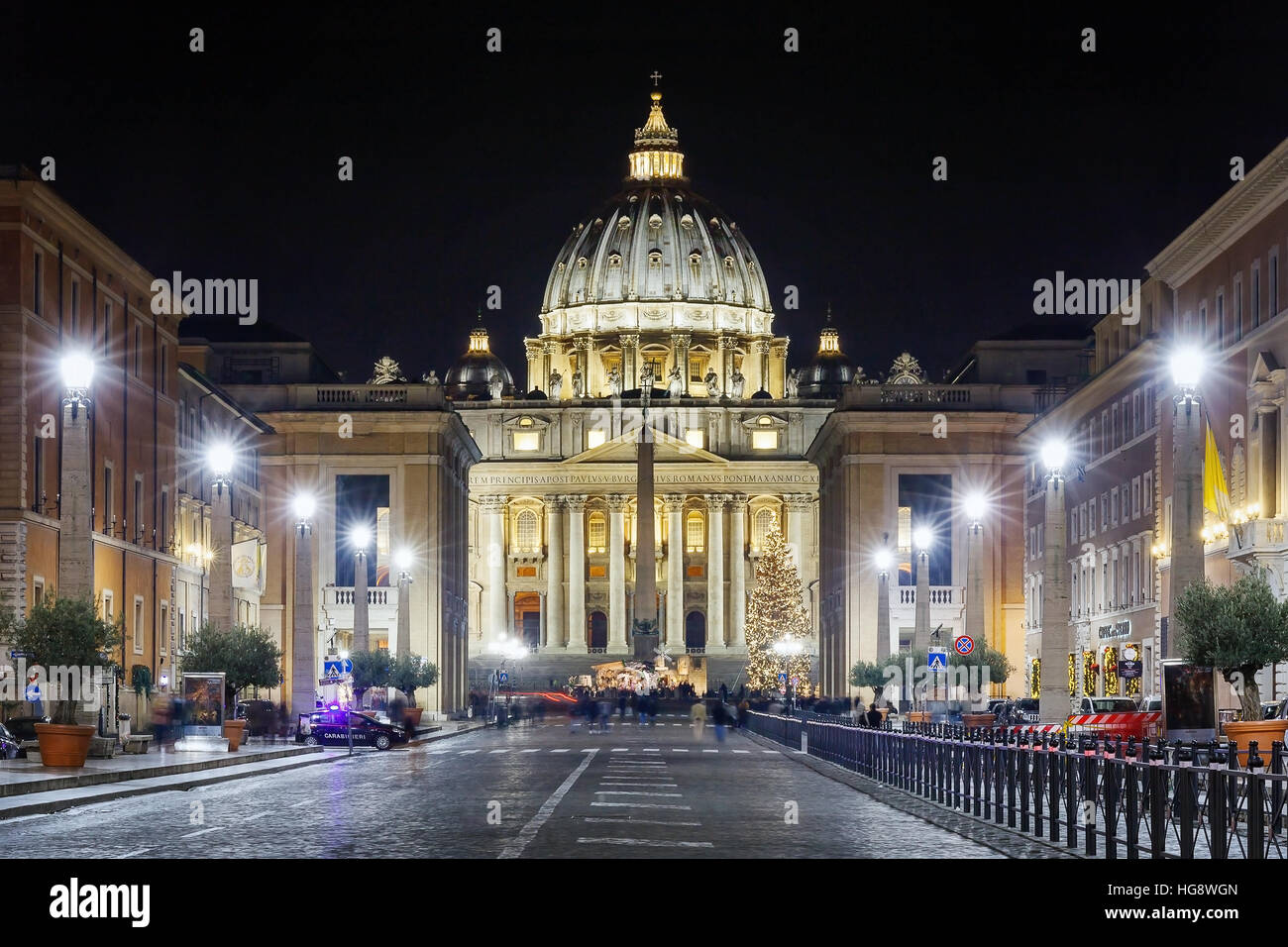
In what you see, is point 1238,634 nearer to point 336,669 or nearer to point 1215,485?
point 1215,485

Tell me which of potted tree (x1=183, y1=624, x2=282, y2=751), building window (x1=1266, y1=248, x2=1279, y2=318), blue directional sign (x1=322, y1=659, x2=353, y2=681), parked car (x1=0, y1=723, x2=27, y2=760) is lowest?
parked car (x1=0, y1=723, x2=27, y2=760)

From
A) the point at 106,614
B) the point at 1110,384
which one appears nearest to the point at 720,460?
the point at 1110,384

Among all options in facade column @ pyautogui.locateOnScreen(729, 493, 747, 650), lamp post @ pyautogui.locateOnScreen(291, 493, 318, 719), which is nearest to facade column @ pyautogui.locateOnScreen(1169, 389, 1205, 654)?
lamp post @ pyautogui.locateOnScreen(291, 493, 318, 719)

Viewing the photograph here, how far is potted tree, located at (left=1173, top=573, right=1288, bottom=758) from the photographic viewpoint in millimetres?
42125

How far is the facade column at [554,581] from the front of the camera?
7687 inches

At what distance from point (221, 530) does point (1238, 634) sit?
899 inches

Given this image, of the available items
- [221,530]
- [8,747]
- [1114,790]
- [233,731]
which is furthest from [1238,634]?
[8,747]

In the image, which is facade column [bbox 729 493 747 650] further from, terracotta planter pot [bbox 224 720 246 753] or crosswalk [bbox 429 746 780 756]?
terracotta planter pot [bbox 224 720 246 753]

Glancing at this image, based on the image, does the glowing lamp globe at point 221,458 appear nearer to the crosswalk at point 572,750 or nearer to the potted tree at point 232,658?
the potted tree at point 232,658

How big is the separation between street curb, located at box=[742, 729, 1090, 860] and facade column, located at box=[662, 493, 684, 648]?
152m
